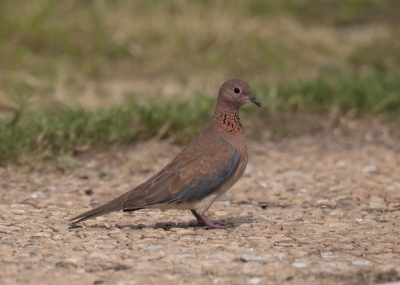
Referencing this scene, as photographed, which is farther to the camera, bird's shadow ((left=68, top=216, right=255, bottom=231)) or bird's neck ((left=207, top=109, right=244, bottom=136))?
bird's neck ((left=207, top=109, right=244, bottom=136))

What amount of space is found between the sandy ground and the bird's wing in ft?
Result: 0.72

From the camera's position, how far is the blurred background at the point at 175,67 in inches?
287

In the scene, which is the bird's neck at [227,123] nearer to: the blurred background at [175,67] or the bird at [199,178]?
the bird at [199,178]

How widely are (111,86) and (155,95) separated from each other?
2.66 ft

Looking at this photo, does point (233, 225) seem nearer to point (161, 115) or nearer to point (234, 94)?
point (234, 94)

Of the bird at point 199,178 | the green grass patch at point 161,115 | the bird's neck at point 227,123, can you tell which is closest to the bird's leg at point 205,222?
the bird at point 199,178

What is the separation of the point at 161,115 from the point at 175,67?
3.13 meters

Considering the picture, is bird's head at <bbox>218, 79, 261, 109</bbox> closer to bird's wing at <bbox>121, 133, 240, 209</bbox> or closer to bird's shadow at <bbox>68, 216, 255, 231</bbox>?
bird's wing at <bbox>121, 133, 240, 209</bbox>

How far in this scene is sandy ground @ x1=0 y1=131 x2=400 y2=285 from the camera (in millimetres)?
3957

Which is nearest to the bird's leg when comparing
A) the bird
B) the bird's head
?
the bird

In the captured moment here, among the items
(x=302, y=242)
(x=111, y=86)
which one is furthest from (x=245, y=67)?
(x=302, y=242)

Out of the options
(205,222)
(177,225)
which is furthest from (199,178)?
(177,225)

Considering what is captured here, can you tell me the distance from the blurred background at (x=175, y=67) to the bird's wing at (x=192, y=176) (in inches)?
75.9

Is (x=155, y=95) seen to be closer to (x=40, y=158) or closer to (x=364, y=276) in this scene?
(x=40, y=158)
